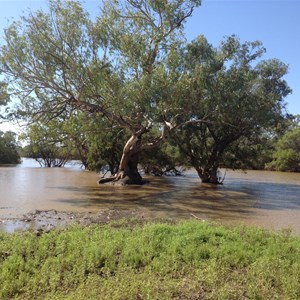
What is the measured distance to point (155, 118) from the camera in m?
Answer: 22.6

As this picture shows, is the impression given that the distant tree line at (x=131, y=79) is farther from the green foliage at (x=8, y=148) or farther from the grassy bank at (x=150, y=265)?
the green foliage at (x=8, y=148)

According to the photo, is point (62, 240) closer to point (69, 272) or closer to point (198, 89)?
point (69, 272)

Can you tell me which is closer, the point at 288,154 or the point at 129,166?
the point at 129,166

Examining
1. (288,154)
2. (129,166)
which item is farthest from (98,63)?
(288,154)

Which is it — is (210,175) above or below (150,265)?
above

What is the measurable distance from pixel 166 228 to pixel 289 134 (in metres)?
57.0

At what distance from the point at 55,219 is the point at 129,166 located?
52.5ft

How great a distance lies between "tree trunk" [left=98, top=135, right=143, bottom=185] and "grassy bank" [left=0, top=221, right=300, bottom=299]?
17761 millimetres

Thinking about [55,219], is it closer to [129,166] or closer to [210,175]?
[129,166]

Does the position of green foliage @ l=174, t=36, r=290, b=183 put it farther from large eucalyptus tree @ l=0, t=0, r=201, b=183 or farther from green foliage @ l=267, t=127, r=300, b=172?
green foliage @ l=267, t=127, r=300, b=172

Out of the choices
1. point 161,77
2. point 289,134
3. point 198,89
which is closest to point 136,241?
point 161,77

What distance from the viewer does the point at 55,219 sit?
37.2 feet

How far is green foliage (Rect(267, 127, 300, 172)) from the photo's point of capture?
56.9m

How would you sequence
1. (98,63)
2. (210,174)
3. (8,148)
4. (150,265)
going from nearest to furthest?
(150,265)
(98,63)
(210,174)
(8,148)
